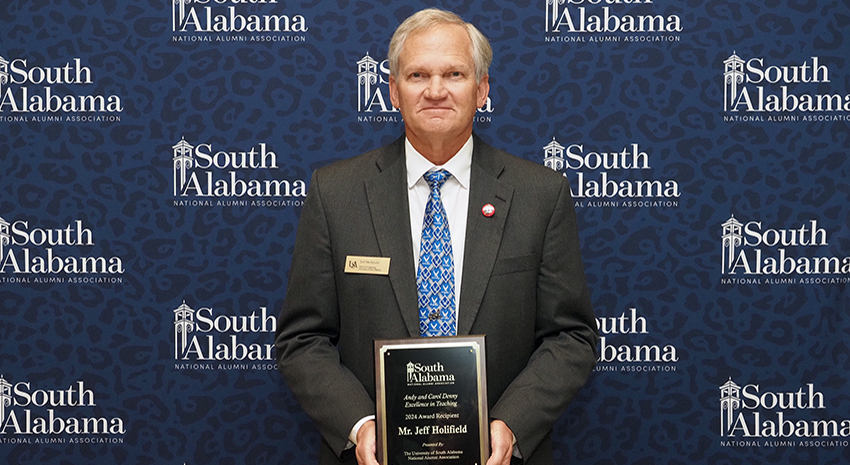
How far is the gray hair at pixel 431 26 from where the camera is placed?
1.79m

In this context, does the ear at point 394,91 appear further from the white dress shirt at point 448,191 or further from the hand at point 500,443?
the hand at point 500,443

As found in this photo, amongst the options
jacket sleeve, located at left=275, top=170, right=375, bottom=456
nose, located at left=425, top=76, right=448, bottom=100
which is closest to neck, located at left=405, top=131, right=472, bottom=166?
nose, located at left=425, top=76, right=448, bottom=100

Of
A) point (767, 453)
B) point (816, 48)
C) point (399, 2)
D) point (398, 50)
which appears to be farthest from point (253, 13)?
point (767, 453)

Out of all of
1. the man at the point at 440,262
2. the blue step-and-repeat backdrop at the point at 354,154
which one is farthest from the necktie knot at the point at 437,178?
the blue step-and-repeat backdrop at the point at 354,154

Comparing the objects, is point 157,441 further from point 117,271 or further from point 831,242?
point 831,242

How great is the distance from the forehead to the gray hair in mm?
14

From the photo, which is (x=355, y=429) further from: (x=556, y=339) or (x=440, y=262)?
(x=556, y=339)

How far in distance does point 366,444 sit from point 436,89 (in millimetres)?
823

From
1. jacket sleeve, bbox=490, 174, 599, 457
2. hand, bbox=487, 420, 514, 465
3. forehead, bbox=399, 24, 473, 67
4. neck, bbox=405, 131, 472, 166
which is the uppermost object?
forehead, bbox=399, 24, 473, 67

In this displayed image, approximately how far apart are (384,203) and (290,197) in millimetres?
794

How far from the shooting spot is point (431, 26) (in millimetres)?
1775

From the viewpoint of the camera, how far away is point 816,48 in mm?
2484

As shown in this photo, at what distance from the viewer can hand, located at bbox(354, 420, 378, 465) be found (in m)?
1.59

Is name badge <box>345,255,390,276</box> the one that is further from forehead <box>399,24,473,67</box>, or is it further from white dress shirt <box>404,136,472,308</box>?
forehead <box>399,24,473,67</box>
